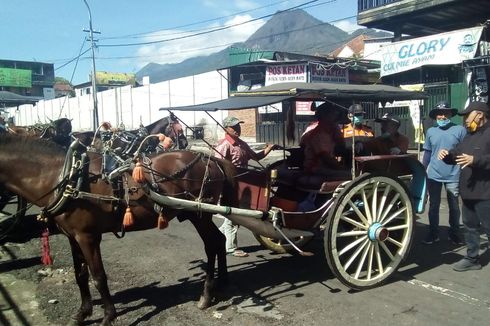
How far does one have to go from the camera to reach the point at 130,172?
4.16 metres

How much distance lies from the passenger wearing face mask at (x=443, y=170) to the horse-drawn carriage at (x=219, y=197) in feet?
3.23

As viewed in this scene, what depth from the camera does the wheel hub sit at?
464cm

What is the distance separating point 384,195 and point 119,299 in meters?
3.02

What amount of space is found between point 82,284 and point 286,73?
1723cm

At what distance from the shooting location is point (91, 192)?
13.2 feet

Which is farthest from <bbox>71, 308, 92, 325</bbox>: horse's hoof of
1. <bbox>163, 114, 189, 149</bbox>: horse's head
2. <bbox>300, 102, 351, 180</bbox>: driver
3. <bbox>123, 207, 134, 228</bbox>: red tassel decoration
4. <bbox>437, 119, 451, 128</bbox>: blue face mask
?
<bbox>437, 119, 451, 128</bbox>: blue face mask

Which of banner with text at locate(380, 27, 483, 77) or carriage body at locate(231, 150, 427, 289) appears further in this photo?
banner with text at locate(380, 27, 483, 77)

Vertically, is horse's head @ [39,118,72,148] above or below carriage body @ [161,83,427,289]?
above

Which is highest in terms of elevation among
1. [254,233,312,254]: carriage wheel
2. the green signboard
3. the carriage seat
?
the green signboard

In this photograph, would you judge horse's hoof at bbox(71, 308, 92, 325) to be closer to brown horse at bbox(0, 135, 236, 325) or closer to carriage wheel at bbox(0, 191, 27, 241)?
brown horse at bbox(0, 135, 236, 325)

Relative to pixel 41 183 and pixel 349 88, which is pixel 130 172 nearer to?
pixel 41 183

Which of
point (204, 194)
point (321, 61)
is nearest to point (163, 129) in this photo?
point (204, 194)

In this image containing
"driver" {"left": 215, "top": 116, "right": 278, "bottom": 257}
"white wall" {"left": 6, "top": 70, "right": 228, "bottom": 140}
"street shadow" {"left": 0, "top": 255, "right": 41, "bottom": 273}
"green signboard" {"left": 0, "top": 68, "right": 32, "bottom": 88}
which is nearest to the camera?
"driver" {"left": 215, "top": 116, "right": 278, "bottom": 257}

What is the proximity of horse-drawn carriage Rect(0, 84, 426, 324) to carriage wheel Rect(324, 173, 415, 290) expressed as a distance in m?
0.01
